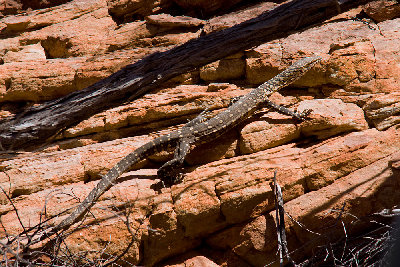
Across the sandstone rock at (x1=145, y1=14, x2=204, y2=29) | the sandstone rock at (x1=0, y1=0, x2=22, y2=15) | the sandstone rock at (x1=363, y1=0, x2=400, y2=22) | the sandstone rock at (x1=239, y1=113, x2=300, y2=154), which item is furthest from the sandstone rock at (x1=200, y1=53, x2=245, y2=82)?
the sandstone rock at (x1=0, y1=0, x2=22, y2=15)

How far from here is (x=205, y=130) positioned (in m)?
7.05

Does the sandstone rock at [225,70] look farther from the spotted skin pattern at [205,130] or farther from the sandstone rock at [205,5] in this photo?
the sandstone rock at [205,5]

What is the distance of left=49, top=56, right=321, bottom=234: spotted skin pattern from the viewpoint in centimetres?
680

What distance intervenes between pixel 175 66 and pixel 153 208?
14.1 ft

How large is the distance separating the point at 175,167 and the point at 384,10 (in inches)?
285

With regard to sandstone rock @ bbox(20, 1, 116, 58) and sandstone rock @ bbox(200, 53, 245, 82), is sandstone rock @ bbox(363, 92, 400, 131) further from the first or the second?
sandstone rock @ bbox(20, 1, 116, 58)

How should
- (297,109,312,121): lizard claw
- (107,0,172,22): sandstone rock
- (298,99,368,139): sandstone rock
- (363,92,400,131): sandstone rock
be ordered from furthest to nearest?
1. (107,0,172,22): sandstone rock
2. (297,109,312,121): lizard claw
3. (298,99,368,139): sandstone rock
4. (363,92,400,131): sandstone rock

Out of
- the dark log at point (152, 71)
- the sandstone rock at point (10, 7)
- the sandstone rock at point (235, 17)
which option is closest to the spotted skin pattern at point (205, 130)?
the dark log at point (152, 71)

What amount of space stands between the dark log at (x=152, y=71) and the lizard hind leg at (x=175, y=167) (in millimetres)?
2439

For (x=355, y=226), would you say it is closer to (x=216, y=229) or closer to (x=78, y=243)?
(x=216, y=229)

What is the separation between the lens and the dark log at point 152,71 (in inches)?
330

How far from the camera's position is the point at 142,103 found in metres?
8.28

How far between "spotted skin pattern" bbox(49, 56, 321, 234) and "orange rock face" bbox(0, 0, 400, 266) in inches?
10.2

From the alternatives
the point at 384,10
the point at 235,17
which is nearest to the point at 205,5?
the point at 235,17
